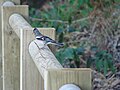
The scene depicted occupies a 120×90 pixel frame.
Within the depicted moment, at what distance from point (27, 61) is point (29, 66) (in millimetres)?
30

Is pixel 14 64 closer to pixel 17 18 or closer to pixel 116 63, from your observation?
pixel 17 18

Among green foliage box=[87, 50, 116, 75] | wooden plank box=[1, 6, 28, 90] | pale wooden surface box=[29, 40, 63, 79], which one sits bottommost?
green foliage box=[87, 50, 116, 75]

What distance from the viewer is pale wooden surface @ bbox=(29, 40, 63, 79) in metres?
1.51

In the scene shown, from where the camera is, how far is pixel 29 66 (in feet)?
6.46

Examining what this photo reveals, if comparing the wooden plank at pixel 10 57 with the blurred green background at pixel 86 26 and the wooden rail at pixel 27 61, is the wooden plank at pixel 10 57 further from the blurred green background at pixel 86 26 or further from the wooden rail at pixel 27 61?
the blurred green background at pixel 86 26

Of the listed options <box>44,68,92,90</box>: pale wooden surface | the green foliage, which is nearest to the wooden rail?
<box>44,68,92,90</box>: pale wooden surface

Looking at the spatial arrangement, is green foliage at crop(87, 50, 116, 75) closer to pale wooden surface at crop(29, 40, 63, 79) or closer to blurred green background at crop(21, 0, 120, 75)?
blurred green background at crop(21, 0, 120, 75)

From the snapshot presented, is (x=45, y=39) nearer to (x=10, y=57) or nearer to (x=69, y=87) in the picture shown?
(x=69, y=87)

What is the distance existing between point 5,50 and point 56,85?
1463 millimetres

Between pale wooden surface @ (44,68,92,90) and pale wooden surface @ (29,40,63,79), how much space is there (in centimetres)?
13

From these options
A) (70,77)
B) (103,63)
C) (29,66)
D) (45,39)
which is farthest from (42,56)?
(103,63)

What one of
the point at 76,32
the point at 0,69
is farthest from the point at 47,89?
the point at 76,32

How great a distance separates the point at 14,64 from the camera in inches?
107

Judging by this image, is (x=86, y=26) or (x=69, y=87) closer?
(x=69, y=87)
